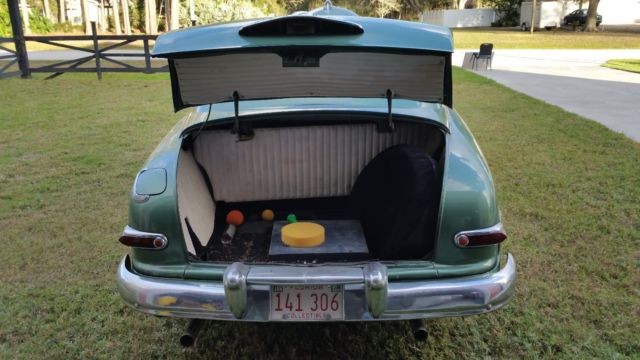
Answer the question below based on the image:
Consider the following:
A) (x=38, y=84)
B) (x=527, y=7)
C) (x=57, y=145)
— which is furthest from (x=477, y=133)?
(x=527, y=7)

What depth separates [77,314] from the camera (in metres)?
3.06

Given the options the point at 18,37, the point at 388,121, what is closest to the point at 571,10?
the point at 18,37

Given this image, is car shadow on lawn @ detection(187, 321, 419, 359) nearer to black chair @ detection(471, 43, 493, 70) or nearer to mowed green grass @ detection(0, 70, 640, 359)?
mowed green grass @ detection(0, 70, 640, 359)

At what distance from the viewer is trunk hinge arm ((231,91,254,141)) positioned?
277 centimetres

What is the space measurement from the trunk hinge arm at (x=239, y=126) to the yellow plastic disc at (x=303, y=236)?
26.2 inches

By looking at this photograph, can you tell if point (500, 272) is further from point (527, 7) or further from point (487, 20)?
point (487, 20)

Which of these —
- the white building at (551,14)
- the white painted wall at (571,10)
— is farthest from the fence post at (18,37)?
the white painted wall at (571,10)

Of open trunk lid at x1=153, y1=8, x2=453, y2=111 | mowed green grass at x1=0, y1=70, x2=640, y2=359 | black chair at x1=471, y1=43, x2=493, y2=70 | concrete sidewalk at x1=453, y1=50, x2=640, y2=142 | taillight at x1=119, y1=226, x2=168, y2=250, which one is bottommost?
mowed green grass at x1=0, y1=70, x2=640, y2=359

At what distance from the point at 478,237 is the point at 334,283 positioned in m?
0.72

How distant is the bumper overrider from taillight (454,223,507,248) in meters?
0.15

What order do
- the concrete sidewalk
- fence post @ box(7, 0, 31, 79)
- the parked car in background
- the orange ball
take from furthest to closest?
the parked car in background < fence post @ box(7, 0, 31, 79) < the concrete sidewalk < the orange ball

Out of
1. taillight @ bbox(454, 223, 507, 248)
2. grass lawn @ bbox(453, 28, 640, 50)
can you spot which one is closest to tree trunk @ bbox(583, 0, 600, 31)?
grass lawn @ bbox(453, 28, 640, 50)

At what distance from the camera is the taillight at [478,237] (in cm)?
228

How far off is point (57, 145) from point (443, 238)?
6.24 m
